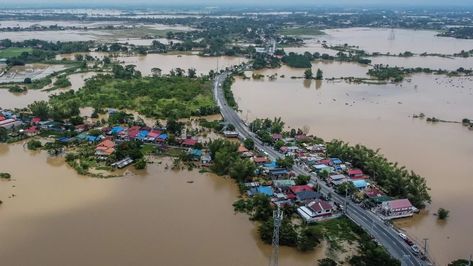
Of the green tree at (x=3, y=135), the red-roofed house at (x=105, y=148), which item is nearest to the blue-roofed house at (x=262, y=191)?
the red-roofed house at (x=105, y=148)

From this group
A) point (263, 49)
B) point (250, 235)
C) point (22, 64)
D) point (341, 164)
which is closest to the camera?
point (250, 235)

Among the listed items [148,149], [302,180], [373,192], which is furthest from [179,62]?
[373,192]

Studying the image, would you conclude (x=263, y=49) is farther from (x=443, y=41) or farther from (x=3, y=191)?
(x=3, y=191)

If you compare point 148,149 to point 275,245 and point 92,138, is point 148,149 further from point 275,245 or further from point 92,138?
point 275,245

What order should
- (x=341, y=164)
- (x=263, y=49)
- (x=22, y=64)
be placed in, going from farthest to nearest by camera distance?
(x=263, y=49)
(x=22, y=64)
(x=341, y=164)

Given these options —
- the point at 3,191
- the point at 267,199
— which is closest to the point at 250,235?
the point at 267,199

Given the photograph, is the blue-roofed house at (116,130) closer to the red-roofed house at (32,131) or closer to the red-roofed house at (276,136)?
the red-roofed house at (32,131)

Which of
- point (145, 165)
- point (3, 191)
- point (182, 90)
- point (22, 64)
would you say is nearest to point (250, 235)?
point (145, 165)

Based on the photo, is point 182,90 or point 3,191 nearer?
point 3,191
